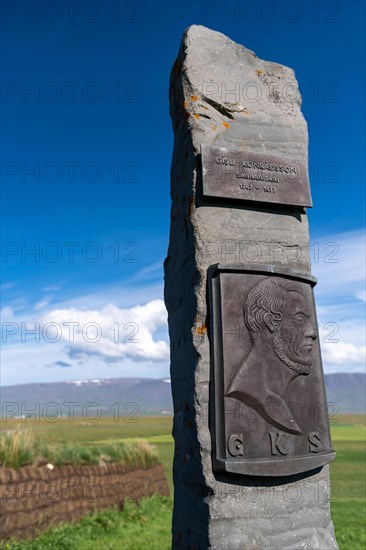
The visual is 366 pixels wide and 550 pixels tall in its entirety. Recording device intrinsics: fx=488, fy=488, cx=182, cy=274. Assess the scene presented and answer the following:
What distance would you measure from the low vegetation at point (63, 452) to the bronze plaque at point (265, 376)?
4.53 meters

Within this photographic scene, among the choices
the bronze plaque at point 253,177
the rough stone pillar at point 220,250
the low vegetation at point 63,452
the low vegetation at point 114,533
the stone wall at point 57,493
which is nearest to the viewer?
the rough stone pillar at point 220,250

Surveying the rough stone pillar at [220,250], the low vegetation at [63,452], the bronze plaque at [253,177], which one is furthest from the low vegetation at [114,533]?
the bronze plaque at [253,177]

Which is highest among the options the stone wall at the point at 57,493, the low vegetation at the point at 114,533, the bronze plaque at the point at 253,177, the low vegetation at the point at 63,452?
the bronze plaque at the point at 253,177

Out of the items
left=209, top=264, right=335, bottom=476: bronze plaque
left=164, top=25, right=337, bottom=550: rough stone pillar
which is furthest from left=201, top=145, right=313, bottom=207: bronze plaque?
left=209, top=264, right=335, bottom=476: bronze plaque

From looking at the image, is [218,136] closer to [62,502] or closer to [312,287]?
[312,287]

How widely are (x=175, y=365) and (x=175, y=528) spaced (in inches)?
42.8

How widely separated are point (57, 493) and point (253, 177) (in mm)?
5401

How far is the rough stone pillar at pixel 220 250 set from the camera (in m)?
2.91

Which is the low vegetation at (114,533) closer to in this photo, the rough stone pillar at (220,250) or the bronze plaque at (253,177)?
the rough stone pillar at (220,250)

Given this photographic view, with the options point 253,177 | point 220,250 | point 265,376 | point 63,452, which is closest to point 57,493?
point 63,452

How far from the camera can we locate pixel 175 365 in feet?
11.5

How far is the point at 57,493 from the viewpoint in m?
6.70

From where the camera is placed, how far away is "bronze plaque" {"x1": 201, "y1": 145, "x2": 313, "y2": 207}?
3.31m

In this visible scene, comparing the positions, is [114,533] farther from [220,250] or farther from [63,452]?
[220,250]
